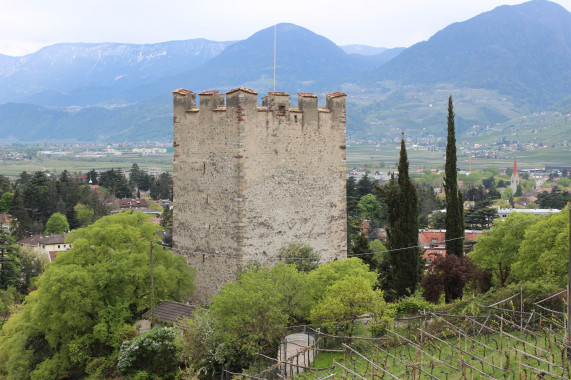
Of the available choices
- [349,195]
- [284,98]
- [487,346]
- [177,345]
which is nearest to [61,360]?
[177,345]

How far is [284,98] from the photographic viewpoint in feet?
82.4

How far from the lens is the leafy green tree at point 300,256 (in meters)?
25.2

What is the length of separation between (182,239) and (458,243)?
12723 millimetres

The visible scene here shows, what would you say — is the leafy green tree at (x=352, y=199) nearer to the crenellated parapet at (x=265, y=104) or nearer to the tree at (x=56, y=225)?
the tree at (x=56, y=225)

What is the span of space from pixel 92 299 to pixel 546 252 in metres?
18.5

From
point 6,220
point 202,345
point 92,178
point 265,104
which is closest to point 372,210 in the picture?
point 6,220

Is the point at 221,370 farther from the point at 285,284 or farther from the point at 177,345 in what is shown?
the point at 285,284

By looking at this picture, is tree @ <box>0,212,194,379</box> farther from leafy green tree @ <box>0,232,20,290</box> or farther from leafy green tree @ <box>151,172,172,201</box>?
leafy green tree @ <box>151,172,172,201</box>

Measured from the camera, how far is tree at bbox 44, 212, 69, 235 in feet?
249

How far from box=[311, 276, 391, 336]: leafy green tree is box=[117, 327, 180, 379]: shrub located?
494 centimetres

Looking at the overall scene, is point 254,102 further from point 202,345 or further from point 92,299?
point 92,299

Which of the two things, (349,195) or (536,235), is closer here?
(536,235)

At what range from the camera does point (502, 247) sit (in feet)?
103

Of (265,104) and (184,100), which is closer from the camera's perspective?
(265,104)
